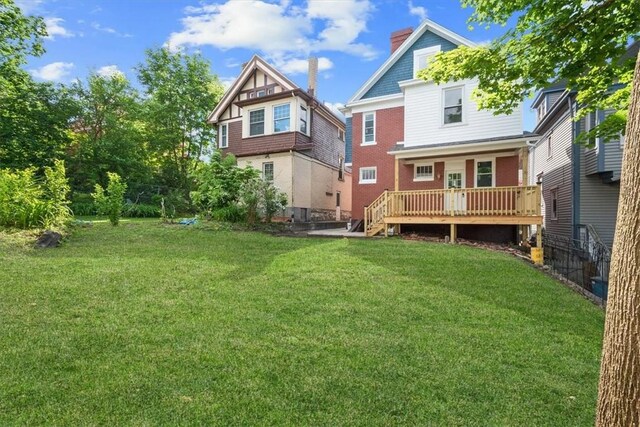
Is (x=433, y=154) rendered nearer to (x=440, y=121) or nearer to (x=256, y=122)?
(x=440, y=121)

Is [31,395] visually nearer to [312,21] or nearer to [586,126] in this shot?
[312,21]

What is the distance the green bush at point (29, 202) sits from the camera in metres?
8.73

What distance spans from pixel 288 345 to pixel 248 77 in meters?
19.0

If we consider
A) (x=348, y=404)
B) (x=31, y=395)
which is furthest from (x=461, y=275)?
(x=31, y=395)

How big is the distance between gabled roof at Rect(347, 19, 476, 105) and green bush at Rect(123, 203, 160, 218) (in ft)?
43.4

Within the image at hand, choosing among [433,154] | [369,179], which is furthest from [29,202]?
[433,154]

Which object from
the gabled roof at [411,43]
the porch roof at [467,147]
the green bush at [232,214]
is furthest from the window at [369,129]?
the green bush at [232,214]

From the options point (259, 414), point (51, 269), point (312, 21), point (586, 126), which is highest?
point (312, 21)

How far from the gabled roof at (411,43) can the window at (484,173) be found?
14.7 feet

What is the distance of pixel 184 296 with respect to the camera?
4934 millimetres

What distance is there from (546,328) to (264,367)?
3443mm

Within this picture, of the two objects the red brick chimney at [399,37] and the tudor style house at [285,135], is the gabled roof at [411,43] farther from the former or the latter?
the tudor style house at [285,135]

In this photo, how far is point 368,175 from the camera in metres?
16.0

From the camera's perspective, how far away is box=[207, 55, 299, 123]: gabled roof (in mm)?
18375
